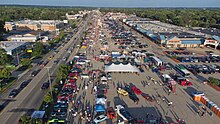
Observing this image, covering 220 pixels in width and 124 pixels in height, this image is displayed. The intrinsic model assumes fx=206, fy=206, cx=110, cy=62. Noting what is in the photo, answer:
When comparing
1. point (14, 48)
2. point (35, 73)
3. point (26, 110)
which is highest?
point (14, 48)

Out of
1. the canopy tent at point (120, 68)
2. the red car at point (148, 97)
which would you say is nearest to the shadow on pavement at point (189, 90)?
the red car at point (148, 97)

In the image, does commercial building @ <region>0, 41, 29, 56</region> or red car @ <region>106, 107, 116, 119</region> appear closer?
red car @ <region>106, 107, 116, 119</region>

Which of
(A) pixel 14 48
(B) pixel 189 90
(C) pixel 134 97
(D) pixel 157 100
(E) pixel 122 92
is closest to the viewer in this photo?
(C) pixel 134 97

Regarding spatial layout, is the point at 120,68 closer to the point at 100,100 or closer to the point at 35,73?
the point at 100,100

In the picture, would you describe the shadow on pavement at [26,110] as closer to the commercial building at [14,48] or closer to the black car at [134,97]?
the black car at [134,97]

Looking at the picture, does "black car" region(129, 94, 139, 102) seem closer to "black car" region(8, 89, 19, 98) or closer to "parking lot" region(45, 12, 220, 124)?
"parking lot" region(45, 12, 220, 124)

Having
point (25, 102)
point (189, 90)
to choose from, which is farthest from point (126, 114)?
point (189, 90)

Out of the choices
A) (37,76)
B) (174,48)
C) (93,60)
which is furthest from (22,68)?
(174,48)

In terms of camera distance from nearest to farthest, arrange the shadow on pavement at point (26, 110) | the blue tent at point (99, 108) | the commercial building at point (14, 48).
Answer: the blue tent at point (99, 108), the shadow on pavement at point (26, 110), the commercial building at point (14, 48)

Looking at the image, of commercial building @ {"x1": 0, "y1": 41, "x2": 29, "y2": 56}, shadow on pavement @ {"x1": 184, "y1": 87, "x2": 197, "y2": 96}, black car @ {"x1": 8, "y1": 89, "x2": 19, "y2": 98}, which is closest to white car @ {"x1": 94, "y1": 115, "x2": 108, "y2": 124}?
black car @ {"x1": 8, "y1": 89, "x2": 19, "y2": 98}

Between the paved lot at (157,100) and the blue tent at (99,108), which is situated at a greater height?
the blue tent at (99,108)

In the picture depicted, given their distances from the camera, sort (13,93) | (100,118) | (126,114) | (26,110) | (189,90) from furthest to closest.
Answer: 1. (189,90)
2. (13,93)
3. (26,110)
4. (126,114)
5. (100,118)

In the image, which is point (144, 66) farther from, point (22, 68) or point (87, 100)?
point (22, 68)
